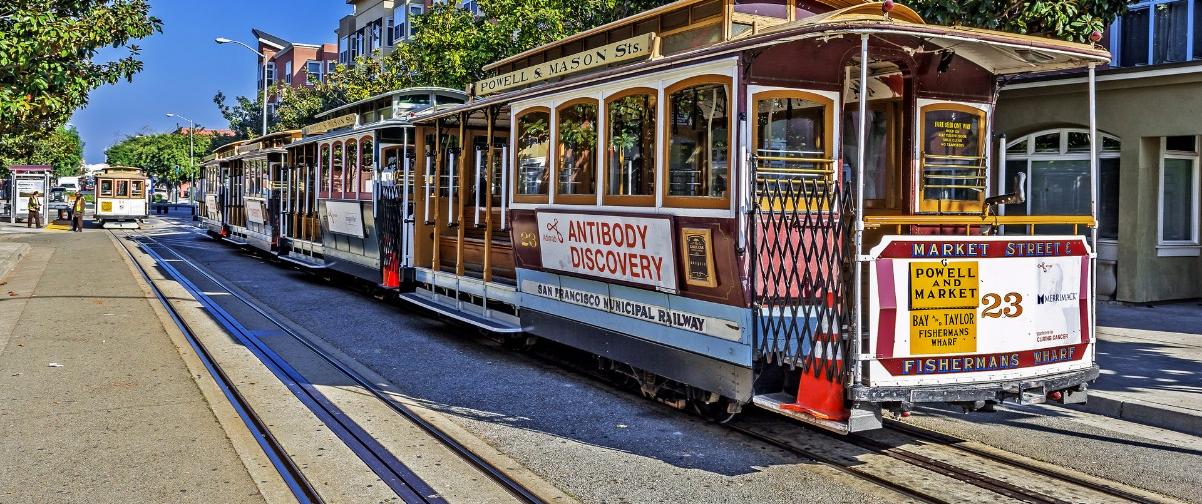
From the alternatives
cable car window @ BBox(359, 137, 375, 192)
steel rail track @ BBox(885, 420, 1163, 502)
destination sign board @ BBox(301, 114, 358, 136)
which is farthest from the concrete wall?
destination sign board @ BBox(301, 114, 358, 136)

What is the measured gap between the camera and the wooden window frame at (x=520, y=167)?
30.2 ft

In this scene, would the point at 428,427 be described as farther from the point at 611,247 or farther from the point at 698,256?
the point at 698,256

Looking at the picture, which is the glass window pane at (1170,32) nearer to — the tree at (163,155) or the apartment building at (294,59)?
the apartment building at (294,59)

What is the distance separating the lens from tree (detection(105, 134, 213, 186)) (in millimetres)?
84438

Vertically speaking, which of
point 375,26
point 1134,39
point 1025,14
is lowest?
point 1025,14

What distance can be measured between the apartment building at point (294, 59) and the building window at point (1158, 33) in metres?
53.5

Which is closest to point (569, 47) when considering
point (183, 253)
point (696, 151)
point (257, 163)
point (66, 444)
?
point (696, 151)

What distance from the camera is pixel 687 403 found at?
26.4ft

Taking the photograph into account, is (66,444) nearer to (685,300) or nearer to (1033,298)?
(685,300)

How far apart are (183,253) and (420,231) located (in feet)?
49.8

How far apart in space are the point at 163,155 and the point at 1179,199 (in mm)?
83585

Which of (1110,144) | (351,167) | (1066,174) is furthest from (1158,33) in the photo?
(351,167)

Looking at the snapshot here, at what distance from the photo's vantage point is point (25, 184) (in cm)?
4509

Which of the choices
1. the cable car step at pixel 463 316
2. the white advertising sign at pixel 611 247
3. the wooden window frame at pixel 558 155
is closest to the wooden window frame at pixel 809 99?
the white advertising sign at pixel 611 247
